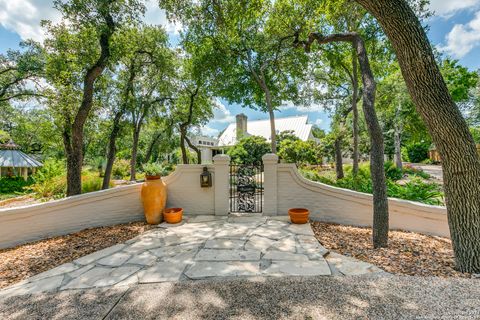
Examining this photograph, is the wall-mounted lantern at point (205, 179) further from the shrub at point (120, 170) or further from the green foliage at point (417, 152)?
the green foliage at point (417, 152)

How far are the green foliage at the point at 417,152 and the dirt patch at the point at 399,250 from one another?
3062 cm

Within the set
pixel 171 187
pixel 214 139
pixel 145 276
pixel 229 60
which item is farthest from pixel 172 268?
pixel 214 139

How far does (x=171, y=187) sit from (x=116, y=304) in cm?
382

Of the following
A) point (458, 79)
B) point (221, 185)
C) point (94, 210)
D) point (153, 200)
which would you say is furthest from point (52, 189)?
point (458, 79)

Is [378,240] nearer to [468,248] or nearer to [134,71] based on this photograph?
[468,248]

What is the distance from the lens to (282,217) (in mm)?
5785

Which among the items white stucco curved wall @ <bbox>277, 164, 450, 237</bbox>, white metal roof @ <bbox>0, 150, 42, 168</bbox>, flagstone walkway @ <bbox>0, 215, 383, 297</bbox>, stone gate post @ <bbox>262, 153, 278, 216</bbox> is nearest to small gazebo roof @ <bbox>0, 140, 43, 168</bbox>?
white metal roof @ <bbox>0, 150, 42, 168</bbox>

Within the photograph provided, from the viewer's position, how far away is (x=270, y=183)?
5863mm

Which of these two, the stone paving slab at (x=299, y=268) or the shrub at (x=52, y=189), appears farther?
the shrub at (x=52, y=189)

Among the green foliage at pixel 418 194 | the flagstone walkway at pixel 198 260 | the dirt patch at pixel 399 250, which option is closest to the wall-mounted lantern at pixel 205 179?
the flagstone walkway at pixel 198 260

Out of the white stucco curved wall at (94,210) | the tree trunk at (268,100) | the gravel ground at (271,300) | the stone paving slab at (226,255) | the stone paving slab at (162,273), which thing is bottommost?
the stone paving slab at (226,255)

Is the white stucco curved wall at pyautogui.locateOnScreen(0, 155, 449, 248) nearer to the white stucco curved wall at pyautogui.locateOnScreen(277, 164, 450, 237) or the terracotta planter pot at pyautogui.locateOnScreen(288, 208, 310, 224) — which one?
→ the white stucco curved wall at pyautogui.locateOnScreen(277, 164, 450, 237)

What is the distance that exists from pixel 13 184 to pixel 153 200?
12.7 metres

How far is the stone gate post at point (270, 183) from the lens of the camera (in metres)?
5.81
